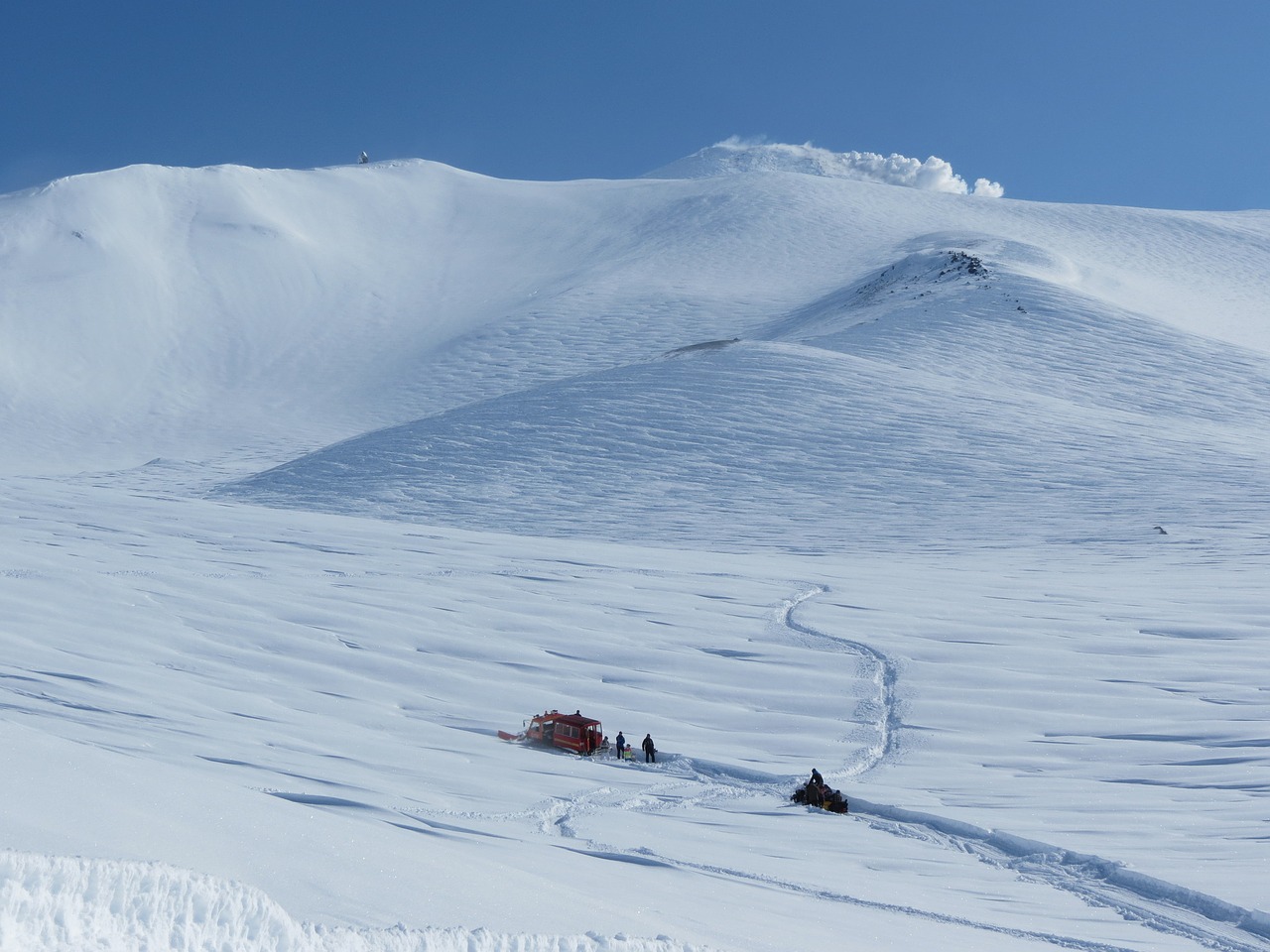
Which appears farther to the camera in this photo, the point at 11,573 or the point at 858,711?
the point at 11,573

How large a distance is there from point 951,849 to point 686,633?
598 centimetres

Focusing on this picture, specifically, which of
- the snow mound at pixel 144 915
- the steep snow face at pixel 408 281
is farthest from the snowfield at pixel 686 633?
the steep snow face at pixel 408 281

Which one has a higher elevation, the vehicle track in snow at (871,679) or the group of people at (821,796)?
the vehicle track in snow at (871,679)

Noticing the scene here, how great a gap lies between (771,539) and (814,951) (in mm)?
17081

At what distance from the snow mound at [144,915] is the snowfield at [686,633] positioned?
0.03 ft

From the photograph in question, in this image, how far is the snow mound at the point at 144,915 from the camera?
3.01 meters

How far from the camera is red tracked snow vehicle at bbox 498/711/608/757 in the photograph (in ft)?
32.3

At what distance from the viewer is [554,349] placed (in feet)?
152

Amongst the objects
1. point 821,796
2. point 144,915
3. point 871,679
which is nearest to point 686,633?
point 871,679

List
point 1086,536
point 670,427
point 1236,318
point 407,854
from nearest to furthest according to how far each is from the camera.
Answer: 1. point 407,854
2. point 1086,536
3. point 670,427
4. point 1236,318

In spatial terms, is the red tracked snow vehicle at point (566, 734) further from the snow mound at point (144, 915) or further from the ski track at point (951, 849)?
the snow mound at point (144, 915)

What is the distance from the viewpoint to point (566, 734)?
9.93 metres

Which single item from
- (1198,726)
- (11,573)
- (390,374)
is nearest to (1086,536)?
(1198,726)

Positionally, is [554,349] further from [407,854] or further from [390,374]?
[407,854]
